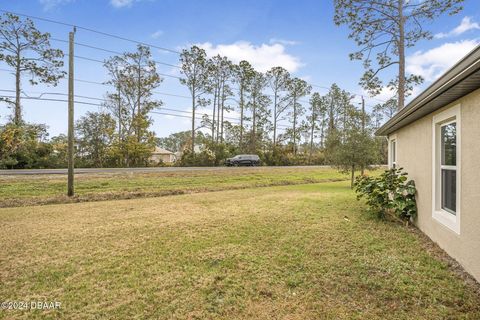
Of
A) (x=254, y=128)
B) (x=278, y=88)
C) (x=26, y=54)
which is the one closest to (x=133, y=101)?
(x=26, y=54)

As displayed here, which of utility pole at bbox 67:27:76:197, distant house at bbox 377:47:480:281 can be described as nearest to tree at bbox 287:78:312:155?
utility pole at bbox 67:27:76:197

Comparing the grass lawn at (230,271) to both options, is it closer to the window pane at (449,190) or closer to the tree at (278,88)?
the window pane at (449,190)

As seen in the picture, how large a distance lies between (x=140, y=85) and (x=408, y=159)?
80.1 ft

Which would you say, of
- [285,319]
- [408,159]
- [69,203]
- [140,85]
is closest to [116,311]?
[285,319]

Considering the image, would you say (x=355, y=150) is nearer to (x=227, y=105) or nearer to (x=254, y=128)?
(x=227, y=105)

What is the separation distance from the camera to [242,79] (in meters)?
31.9

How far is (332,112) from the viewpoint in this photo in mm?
40000

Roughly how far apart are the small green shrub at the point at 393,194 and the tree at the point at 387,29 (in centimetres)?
814

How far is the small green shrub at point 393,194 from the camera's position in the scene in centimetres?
558

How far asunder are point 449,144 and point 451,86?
4.83 feet

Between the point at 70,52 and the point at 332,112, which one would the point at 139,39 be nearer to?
the point at 70,52

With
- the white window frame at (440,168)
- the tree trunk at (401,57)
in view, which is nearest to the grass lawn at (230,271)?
the white window frame at (440,168)

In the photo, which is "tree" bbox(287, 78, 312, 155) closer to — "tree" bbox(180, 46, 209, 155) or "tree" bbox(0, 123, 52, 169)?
"tree" bbox(180, 46, 209, 155)

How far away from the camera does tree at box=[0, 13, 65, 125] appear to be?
59.5 ft
